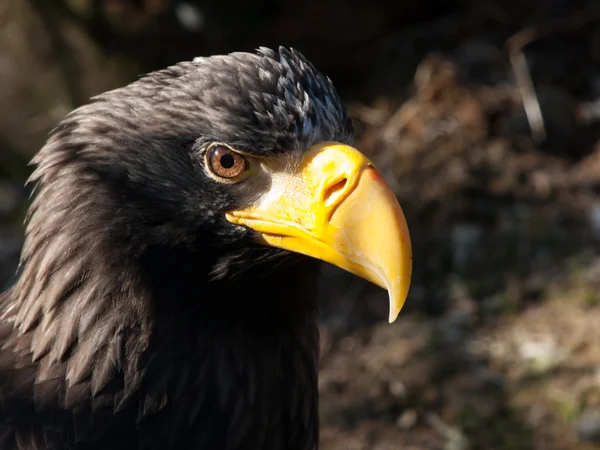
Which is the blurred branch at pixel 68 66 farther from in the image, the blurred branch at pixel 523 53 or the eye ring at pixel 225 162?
the eye ring at pixel 225 162

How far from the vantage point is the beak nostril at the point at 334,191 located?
2.61 metres

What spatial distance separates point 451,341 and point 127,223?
2.81 meters

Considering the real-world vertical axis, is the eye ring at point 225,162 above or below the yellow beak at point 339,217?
above

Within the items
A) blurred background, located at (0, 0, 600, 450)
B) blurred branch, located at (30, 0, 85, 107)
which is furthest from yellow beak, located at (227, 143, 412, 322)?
blurred branch, located at (30, 0, 85, 107)

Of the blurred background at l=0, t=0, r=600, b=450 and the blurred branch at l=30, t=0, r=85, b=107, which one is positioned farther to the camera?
the blurred branch at l=30, t=0, r=85, b=107

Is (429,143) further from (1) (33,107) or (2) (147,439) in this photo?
(2) (147,439)

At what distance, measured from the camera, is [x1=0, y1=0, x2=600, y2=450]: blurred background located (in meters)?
4.84

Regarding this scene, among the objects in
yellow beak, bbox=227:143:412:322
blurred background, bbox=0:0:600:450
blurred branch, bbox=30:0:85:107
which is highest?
yellow beak, bbox=227:143:412:322

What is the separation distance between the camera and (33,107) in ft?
23.5

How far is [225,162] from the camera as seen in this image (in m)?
2.72

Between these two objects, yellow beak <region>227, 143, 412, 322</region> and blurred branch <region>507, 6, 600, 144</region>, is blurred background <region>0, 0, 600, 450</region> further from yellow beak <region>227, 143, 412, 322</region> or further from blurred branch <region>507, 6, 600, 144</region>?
yellow beak <region>227, 143, 412, 322</region>

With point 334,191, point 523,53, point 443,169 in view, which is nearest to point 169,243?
point 334,191

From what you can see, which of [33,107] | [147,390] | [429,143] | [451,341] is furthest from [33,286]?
[33,107]

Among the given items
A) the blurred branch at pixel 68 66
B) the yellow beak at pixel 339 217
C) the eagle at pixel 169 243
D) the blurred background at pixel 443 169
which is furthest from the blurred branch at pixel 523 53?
the yellow beak at pixel 339 217
